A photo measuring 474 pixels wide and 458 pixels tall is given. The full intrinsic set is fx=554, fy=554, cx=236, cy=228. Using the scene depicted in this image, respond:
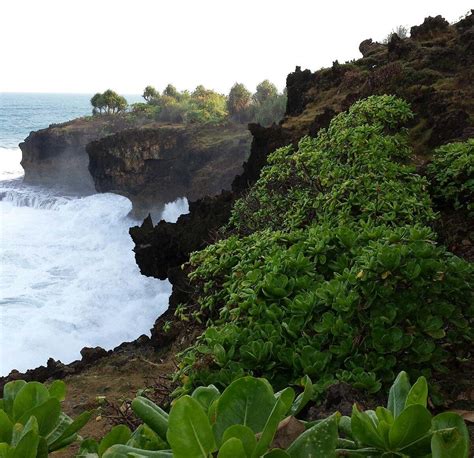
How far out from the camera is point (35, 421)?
1104 millimetres

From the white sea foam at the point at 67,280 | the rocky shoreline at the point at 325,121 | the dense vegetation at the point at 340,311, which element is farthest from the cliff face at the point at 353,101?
the white sea foam at the point at 67,280

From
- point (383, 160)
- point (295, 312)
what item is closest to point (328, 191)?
point (383, 160)

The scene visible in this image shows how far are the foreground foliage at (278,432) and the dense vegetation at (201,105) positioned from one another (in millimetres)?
28669

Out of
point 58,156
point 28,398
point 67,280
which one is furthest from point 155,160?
point 28,398

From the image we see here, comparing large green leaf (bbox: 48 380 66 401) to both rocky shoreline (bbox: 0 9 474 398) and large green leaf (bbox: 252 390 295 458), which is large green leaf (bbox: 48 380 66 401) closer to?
large green leaf (bbox: 252 390 295 458)

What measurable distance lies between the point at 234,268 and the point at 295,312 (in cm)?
105

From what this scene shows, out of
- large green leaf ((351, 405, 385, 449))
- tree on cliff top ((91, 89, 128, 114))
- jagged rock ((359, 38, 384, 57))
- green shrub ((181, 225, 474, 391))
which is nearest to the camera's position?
large green leaf ((351, 405, 385, 449))

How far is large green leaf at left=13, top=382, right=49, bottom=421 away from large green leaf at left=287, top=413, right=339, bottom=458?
584 mm

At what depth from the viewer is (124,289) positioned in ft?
62.3

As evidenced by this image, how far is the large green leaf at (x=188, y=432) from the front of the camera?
936mm

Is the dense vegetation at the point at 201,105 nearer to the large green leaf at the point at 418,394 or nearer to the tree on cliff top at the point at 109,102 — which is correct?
the tree on cliff top at the point at 109,102

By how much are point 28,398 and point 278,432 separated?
0.56 m

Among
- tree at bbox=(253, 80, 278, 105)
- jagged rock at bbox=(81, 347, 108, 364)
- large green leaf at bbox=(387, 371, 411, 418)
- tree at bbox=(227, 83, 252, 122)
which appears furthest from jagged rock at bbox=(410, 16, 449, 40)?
tree at bbox=(253, 80, 278, 105)

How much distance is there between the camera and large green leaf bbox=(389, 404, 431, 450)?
104 centimetres
